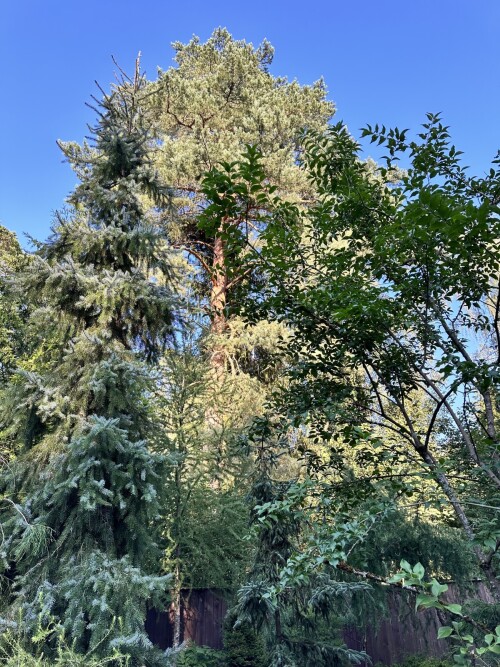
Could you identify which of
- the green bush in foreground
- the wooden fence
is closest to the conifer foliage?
the wooden fence

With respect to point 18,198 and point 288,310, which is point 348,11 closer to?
point 288,310

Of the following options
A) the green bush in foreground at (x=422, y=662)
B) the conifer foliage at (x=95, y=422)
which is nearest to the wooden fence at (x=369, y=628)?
the green bush in foreground at (x=422, y=662)

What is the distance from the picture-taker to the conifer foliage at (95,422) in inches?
136

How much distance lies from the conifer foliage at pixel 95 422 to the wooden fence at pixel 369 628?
2.01 m

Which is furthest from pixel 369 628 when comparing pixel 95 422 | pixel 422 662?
pixel 95 422

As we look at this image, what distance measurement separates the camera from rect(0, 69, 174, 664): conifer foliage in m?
3.46

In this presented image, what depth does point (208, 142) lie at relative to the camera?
36.1ft

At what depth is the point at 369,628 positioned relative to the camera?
8227mm

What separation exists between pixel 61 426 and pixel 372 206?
12.0 ft

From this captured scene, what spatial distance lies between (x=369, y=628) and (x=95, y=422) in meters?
7.50

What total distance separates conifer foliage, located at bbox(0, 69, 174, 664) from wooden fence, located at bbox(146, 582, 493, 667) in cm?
201

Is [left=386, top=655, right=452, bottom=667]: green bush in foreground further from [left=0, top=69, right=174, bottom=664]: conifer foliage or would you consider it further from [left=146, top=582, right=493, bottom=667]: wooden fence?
[left=0, top=69, right=174, bottom=664]: conifer foliage

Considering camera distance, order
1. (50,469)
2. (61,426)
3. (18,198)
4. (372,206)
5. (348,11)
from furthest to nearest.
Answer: (18,198) → (348,11) → (61,426) → (50,469) → (372,206)

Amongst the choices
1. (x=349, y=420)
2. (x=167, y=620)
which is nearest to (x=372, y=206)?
(x=349, y=420)
